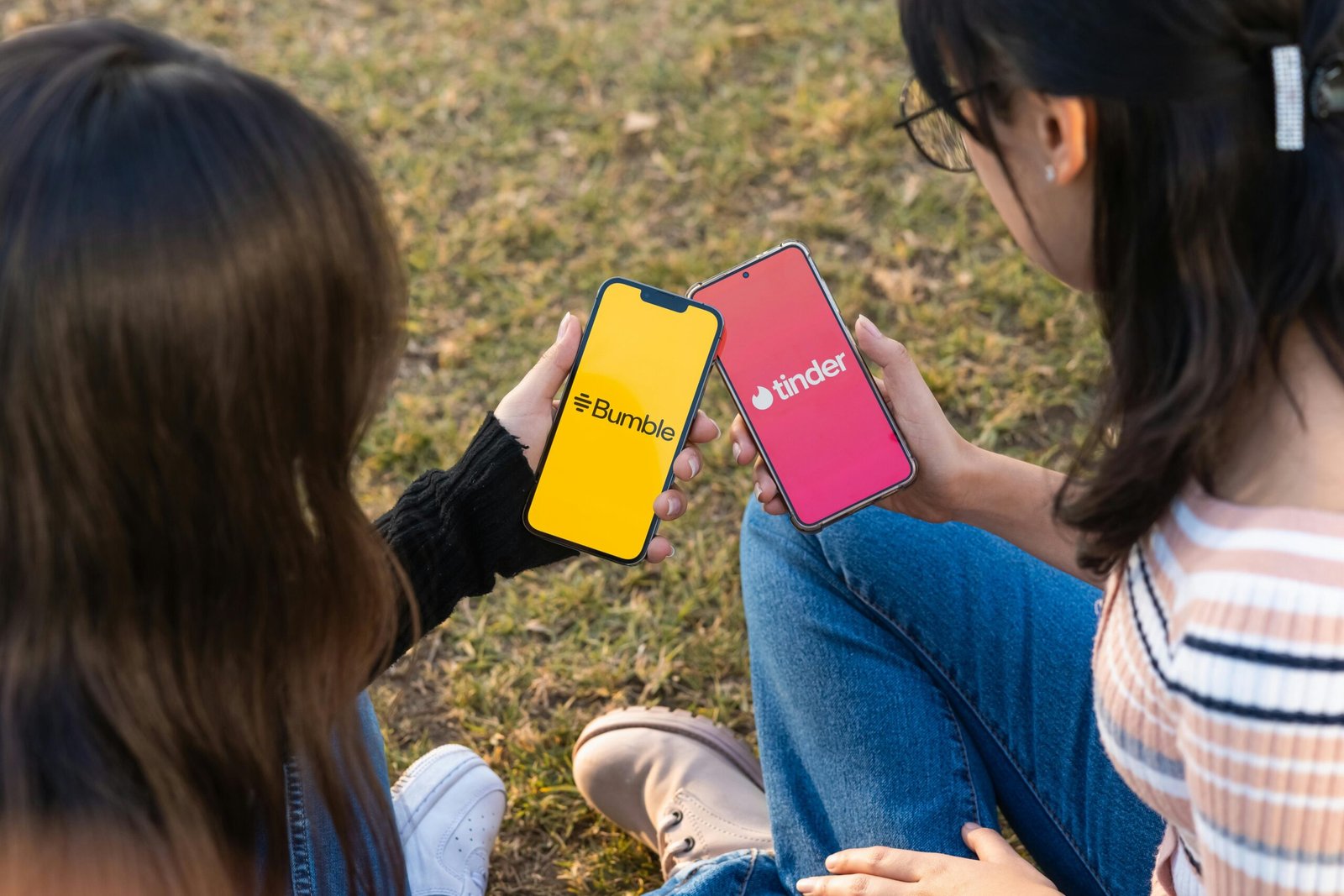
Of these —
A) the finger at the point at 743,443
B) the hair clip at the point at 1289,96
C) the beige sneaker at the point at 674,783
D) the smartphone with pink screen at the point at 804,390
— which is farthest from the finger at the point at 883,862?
the hair clip at the point at 1289,96

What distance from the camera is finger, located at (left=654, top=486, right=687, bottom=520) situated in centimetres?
182

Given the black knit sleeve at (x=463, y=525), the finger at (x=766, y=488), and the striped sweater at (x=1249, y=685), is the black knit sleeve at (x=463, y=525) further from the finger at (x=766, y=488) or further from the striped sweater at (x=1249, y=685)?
the striped sweater at (x=1249, y=685)

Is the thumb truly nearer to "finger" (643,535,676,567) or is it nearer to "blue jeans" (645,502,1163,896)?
"blue jeans" (645,502,1163,896)

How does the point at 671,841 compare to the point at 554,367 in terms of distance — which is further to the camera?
the point at 671,841

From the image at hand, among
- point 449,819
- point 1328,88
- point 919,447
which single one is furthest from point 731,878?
point 1328,88

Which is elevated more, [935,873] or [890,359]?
[890,359]

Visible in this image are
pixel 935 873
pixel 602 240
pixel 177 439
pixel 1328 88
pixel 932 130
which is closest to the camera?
pixel 1328 88

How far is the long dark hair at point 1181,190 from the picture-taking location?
0.96m

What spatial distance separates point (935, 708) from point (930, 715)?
15 mm

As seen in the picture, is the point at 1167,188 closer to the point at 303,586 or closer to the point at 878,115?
the point at 303,586

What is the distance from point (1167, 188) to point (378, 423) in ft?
6.53

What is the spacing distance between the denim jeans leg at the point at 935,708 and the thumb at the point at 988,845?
20 millimetres

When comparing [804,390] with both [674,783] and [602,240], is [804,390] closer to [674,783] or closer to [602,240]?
[674,783]

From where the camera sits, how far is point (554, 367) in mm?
1829
